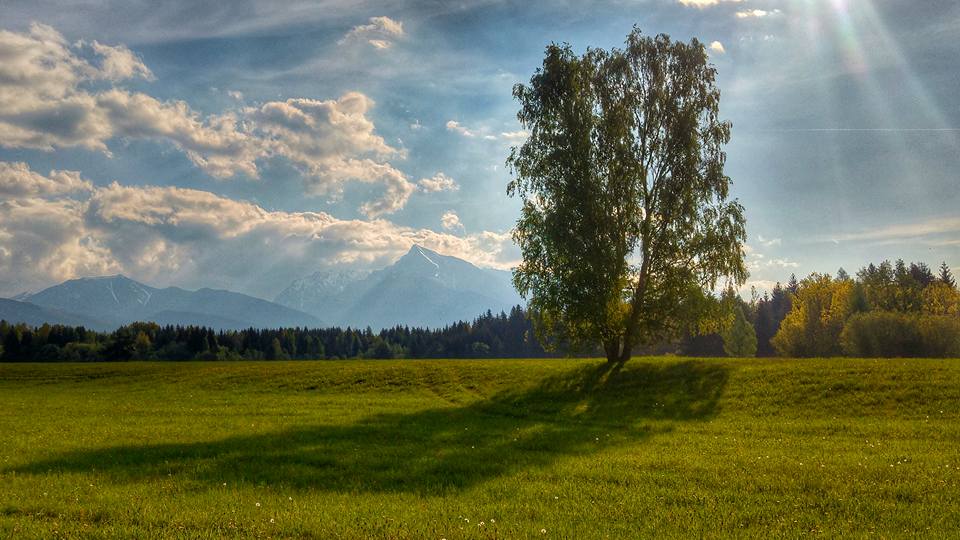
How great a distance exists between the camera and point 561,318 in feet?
144

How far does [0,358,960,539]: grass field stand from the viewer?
11812mm

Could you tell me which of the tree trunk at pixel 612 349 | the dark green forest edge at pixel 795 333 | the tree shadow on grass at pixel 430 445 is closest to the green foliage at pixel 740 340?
the dark green forest edge at pixel 795 333

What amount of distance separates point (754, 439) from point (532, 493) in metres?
12.7

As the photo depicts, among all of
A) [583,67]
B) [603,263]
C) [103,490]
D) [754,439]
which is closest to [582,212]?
[603,263]

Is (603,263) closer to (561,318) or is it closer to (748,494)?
(561,318)

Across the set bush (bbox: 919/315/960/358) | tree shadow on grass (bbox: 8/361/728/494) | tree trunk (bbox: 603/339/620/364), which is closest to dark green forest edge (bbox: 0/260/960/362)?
bush (bbox: 919/315/960/358)

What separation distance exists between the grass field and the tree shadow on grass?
0.42 ft

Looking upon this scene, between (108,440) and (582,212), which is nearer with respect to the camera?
(108,440)

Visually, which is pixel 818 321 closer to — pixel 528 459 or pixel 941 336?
pixel 941 336

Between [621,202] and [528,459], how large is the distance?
93.1ft

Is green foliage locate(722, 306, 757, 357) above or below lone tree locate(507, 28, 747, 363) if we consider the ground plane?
below

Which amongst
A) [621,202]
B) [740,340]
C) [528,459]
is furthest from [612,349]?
[740,340]

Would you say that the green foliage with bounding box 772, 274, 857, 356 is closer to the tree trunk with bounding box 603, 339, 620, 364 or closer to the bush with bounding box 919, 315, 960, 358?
the bush with bounding box 919, 315, 960, 358

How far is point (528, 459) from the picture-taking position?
1886cm
